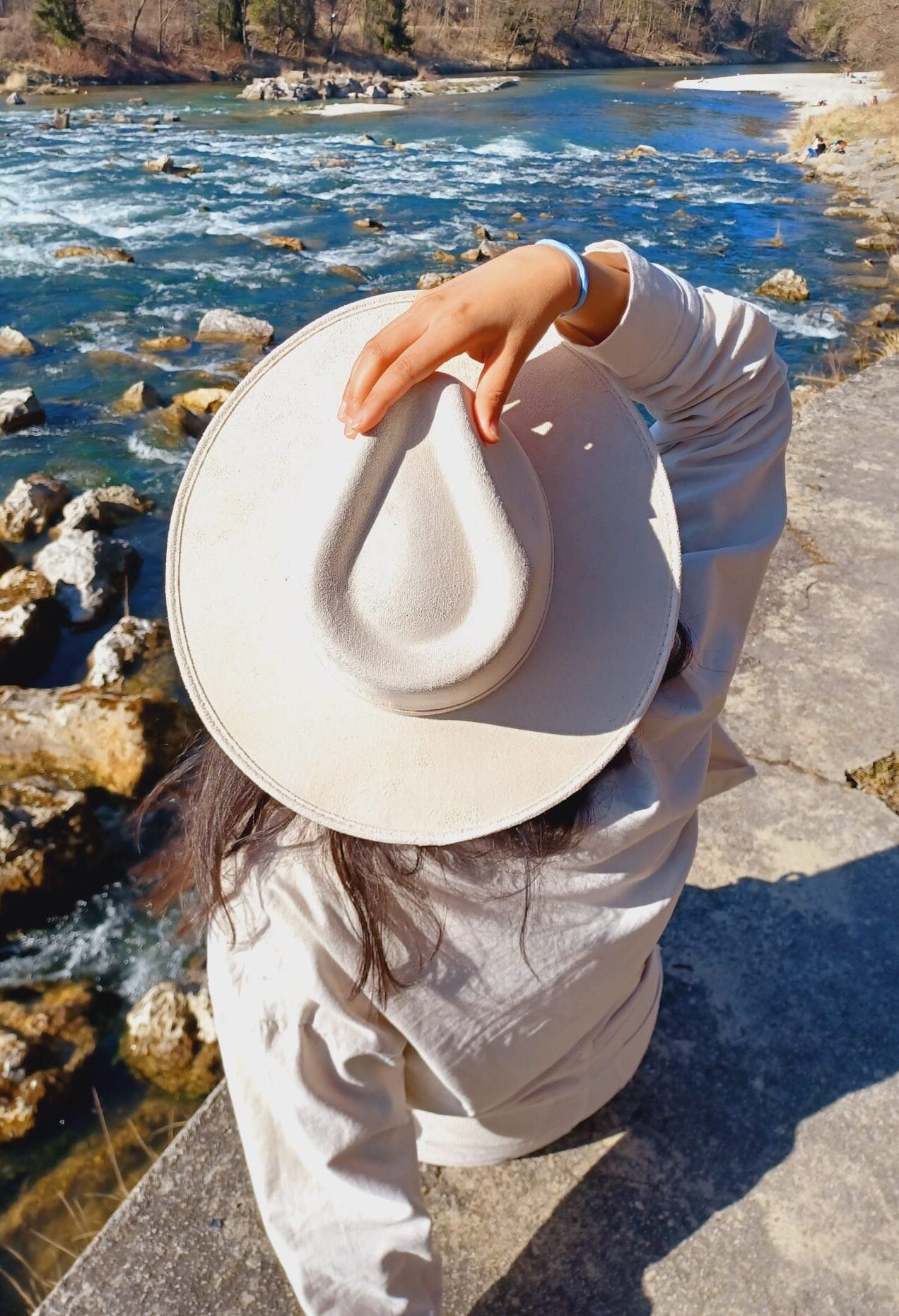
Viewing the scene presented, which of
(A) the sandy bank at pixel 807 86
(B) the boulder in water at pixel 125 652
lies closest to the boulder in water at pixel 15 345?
(B) the boulder in water at pixel 125 652

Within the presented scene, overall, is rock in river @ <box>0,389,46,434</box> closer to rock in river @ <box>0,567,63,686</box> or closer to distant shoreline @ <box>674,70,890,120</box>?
rock in river @ <box>0,567,63,686</box>

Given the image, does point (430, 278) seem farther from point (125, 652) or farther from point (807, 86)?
point (807, 86)

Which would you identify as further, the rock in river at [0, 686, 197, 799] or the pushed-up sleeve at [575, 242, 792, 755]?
the rock in river at [0, 686, 197, 799]

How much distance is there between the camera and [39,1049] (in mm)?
2768

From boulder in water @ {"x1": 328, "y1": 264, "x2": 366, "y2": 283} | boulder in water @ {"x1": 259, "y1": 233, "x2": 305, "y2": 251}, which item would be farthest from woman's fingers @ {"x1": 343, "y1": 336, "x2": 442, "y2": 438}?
boulder in water @ {"x1": 259, "y1": 233, "x2": 305, "y2": 251}

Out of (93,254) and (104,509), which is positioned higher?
(93,254)

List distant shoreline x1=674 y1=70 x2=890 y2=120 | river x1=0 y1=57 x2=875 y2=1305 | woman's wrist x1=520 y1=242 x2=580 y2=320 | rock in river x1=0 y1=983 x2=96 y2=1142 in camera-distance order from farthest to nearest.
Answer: distant shoreline x1=674 y1=70 x2=890 y2=120, river x1=0 y1=57 x2=875 y2=1305, rock in river x1=0 y1=983 x2=96 y2=1142, woman's wrist x1=520 y1=242 x2=580 y2=320

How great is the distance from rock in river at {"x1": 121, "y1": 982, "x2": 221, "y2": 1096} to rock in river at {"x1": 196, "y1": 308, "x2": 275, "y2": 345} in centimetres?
623

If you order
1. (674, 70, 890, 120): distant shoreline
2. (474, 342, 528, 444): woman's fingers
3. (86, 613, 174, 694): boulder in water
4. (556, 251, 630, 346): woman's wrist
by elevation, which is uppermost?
(674, 70, 890, 120): distant shoreline

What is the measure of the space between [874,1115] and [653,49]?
1889 inches

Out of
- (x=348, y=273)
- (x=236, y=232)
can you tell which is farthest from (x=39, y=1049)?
(x=236, y=232)

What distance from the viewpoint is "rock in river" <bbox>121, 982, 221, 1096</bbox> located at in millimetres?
2705

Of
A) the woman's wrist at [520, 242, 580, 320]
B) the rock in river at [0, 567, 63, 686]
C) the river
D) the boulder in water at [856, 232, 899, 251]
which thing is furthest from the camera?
the boulder in water at [856, 232, 899, 251]

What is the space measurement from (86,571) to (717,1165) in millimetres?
4283
